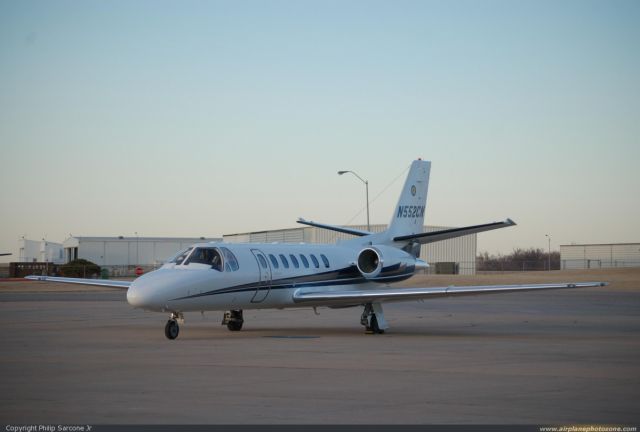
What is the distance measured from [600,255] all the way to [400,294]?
8603 cm

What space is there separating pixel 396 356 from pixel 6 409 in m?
7.93

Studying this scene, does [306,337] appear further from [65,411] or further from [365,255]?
[65,411]

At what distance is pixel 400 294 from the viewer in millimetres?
21938

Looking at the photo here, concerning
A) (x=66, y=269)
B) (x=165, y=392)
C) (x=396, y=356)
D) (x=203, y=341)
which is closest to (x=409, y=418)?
(x=165, y=392)

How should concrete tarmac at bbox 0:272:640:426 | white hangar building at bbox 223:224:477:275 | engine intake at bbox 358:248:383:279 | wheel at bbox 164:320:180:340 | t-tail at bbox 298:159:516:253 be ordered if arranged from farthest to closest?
white hangar building at bbox 223:224:477:275
t-tail at bbox 298:159:516:253
engine intake at bbox 358:248:383:279
wheel at bbox 164:320:180:340
concrete tarmac at bbox 0:272:640:426

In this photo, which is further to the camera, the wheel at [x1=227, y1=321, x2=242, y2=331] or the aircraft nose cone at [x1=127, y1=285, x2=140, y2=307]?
the wheel at [x1=227, y1=321, x2=242, y2=331]

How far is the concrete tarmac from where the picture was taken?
31.3 ft

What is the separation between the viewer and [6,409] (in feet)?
32.4

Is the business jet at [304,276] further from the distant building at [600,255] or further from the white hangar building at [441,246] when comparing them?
the distant building at [600,255]

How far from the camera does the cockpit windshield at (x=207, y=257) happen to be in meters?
21.4

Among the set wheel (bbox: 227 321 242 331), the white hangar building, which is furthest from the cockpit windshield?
the white hangar building

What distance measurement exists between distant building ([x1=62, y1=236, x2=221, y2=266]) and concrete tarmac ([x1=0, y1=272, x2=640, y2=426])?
8095cm

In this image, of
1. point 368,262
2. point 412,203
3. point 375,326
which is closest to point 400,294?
point 375,326

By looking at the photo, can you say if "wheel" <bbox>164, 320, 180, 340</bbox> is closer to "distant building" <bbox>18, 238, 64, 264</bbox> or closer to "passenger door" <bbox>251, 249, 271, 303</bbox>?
"passenger door" <bbox>251, 249, 271, 303</bbox>
